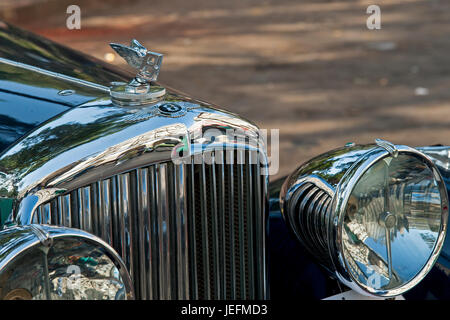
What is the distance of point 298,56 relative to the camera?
7.13 meters

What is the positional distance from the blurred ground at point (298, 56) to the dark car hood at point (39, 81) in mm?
2343

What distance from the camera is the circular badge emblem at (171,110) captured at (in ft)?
5.57

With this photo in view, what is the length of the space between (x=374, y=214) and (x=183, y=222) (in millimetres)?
489

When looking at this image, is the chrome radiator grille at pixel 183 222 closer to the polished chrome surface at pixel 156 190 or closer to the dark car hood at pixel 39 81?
the polished chrome surface at pixel 156 190

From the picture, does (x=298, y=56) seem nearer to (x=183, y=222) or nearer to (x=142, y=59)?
(x=142, y=59)

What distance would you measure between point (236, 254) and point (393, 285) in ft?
1.38

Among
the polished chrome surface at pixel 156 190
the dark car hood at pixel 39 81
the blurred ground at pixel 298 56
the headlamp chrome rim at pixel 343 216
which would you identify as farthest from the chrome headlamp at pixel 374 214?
the blurred ground at pixel 298 56

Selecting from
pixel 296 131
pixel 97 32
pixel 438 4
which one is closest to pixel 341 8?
pixel 438 4

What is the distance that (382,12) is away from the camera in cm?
919

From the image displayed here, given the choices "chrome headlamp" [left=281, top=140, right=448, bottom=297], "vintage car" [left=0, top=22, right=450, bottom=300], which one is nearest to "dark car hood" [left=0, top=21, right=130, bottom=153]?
"vintage car" [left=0, top=22, right=450, bottom=300]

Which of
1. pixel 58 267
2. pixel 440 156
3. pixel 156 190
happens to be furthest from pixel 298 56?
pixel 58 267

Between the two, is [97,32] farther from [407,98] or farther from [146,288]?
[146,288]

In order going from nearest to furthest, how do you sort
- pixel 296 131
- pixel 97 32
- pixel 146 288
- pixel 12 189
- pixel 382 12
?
pixel 12 189, pixel 146 288, pixel 296 131, pixel 97 32, pixel 382 12

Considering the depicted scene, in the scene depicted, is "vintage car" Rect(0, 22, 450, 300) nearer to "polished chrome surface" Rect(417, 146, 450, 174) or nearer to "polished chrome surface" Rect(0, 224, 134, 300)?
"polished chrome surface" Rect(0, 224, 134, 300)
